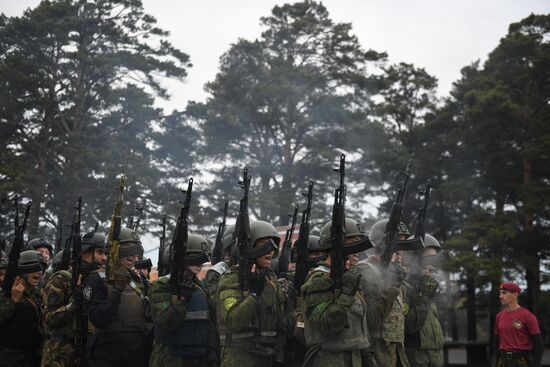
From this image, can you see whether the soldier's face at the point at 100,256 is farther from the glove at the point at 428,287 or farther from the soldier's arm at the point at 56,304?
the glove at the point at 428,287

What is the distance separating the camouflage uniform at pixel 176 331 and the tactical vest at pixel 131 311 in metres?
0.43

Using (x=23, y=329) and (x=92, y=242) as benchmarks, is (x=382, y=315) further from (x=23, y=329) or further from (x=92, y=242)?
(x=23, y=329)

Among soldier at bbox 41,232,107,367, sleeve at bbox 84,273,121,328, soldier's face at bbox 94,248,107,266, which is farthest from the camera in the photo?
soldier's face at bbox 94,248,107,266

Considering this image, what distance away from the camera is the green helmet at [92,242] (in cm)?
823

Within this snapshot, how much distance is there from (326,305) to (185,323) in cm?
171

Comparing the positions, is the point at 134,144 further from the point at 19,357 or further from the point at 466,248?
the point at 19,357

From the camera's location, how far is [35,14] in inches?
1184

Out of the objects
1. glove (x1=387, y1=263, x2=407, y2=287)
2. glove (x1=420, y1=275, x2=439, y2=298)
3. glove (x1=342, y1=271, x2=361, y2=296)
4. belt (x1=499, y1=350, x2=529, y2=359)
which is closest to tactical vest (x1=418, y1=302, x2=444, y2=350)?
glove (x1=420, y1=275, x2=439, y2=298)

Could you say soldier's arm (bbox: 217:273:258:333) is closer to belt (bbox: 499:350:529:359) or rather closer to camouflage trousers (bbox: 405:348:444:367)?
camouflage trousers (bbox: 405:348:444:367)

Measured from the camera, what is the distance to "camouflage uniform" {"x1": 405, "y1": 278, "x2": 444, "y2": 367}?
8.27 m

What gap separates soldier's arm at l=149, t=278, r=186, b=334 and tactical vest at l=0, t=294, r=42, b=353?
2.41 m

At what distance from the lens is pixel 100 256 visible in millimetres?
8195

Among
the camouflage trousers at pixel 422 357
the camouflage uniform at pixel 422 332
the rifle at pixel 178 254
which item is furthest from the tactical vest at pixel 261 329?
the camouflage trousers at pixel 422 357

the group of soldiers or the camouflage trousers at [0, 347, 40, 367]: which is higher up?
the group of soldiers
